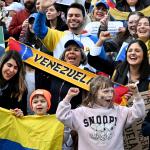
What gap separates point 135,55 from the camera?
7191mm

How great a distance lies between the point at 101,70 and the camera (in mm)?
7719

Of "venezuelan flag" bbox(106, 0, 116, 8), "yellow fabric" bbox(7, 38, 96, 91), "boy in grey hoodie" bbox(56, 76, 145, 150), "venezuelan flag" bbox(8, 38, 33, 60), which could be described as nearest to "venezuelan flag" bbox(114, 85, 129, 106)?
"yellow fabric" bbox(7, 38, 96, 91)

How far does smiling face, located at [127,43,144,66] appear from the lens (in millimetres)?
Result: 7164

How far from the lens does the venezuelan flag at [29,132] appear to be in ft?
22.0

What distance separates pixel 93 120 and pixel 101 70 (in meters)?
1.65

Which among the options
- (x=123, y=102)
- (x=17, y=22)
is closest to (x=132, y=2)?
(x=17, y=22)

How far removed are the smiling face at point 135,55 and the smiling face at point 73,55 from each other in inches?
25.7

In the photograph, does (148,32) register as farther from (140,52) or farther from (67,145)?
(67,145)

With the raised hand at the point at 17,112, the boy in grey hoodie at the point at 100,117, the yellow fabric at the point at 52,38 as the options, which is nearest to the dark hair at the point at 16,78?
the raised hand at the point at 17,112

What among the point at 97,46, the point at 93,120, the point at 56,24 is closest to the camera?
the point at 93,120

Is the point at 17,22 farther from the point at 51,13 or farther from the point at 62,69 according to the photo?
the point at 62,69

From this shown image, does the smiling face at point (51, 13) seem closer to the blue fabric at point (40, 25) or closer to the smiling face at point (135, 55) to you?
the blue fabric at point (40, 25)

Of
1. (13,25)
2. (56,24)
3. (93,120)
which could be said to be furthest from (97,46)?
(13,25)

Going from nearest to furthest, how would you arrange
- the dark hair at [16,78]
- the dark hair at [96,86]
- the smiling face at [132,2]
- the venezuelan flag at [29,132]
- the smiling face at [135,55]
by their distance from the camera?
1. the dark hair at [96,86]
2. the venezuelan flag at [29,132]
3. the dark hair at [16,78]
4. the smiling face at [135,55]
5. the smiling face at [132,2]
